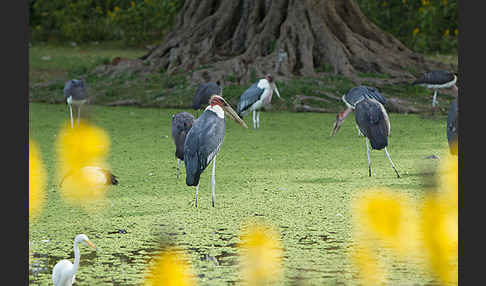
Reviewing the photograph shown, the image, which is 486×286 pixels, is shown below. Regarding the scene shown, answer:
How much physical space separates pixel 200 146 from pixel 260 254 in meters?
1.05

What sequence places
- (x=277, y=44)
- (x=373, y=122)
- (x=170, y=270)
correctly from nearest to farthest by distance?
(x=170, y=270) < (x=373, y=122) < (x=277, y=44)

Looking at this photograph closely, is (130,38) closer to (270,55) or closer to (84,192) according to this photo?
(270,55)

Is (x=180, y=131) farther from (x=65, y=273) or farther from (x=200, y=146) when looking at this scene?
(x=65, y=273)

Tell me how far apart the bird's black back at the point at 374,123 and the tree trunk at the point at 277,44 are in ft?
16.1

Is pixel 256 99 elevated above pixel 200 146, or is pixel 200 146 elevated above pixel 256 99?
pixel 200 146

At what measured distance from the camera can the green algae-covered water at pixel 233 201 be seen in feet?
13.1

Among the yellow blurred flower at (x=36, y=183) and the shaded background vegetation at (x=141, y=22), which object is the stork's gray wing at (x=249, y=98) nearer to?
the yellow blurred flower at (x=36, y=183)

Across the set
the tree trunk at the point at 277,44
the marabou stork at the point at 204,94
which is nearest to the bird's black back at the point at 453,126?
the marabou stork at the point at 204,94

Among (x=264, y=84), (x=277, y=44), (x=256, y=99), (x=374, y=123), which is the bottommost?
(x=256, y=99)

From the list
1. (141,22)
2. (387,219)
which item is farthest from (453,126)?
(141,22)

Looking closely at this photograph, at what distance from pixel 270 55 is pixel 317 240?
23.3 ft

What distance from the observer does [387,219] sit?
4.95m

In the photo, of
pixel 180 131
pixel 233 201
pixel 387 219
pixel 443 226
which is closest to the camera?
pixel 443 226

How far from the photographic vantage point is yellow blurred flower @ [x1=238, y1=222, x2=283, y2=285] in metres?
3.82
